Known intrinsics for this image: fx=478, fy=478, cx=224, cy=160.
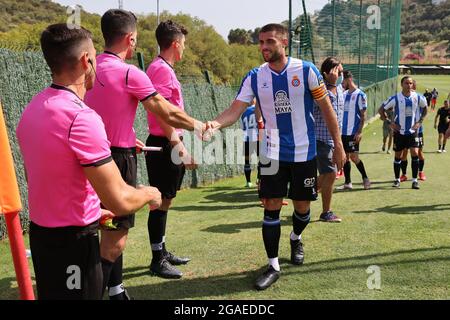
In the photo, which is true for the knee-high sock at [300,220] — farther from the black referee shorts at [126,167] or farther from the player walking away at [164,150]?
the black referee shorts at [126,167]

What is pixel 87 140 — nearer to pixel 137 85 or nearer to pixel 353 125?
pixel 137 85

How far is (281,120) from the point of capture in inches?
187

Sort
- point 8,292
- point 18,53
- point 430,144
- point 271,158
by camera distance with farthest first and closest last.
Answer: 1. point 430,144
2. point 18,53
3. point 271,158
4. point 8,292

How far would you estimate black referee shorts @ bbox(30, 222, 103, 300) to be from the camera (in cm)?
254

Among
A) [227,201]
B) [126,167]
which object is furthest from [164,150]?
[227,201]

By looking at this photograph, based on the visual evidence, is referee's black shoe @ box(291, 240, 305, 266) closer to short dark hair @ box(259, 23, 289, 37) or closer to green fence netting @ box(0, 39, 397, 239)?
short dark hair @ box(259, 23, 289, 37)

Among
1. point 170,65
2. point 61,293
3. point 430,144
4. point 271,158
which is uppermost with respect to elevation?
point 170,65

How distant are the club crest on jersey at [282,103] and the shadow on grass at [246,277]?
65.0 inches

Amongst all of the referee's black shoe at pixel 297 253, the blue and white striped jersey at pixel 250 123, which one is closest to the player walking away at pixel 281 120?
the referee's black shoe at pixel 297 253

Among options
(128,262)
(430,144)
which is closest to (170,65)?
(128,262)

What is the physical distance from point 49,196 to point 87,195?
20cm

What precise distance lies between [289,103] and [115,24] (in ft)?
6.05
